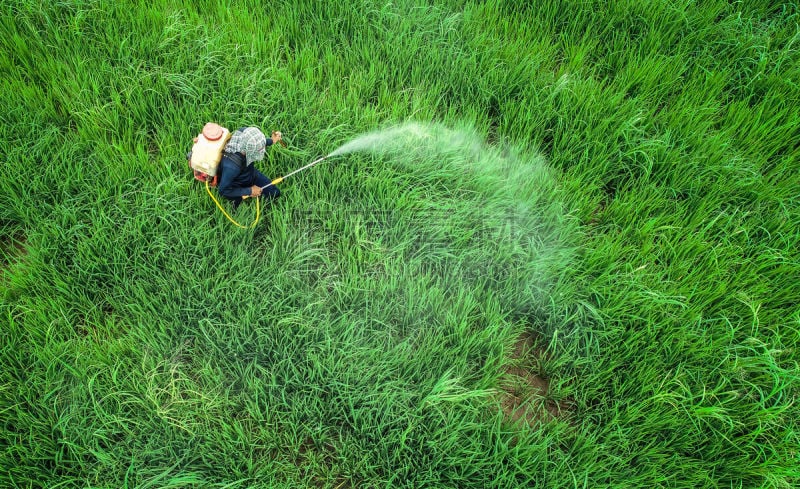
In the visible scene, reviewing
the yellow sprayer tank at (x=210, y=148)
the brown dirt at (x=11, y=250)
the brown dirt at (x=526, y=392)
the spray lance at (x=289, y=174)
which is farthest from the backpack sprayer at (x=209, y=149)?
the brown dirt at (x=526, y=392)

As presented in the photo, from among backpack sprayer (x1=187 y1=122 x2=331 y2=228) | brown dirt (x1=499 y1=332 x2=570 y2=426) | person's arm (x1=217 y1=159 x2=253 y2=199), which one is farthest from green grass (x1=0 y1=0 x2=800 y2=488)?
backpack sprayer (x1=187 y1=122 x2=331 y2=228)

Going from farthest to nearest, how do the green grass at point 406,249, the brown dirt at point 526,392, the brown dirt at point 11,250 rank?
the brown dirt at point 11,250
the brown dirt at point 526,392
the green grass at point 406,249

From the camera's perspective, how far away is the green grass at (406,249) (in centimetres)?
208

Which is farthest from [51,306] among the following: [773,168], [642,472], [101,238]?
[773,168]

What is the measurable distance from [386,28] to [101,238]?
226 centimetres

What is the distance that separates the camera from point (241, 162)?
2.33 metres

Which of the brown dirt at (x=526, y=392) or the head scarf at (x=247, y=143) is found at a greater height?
the head scarf at (x=247, y=143)

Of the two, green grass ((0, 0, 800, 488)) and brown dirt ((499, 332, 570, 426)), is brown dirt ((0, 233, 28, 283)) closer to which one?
green grass ((0, 0, 800, 488))

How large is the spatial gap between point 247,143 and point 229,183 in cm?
22

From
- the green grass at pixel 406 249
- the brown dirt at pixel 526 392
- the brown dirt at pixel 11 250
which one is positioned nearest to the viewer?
the green grass at pixel 406 249

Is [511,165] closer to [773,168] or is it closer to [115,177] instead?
[773,168]

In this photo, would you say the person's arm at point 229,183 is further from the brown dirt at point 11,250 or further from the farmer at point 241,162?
the brown dirt at point 11,250

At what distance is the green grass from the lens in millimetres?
2080

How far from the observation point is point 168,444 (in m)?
2.01
